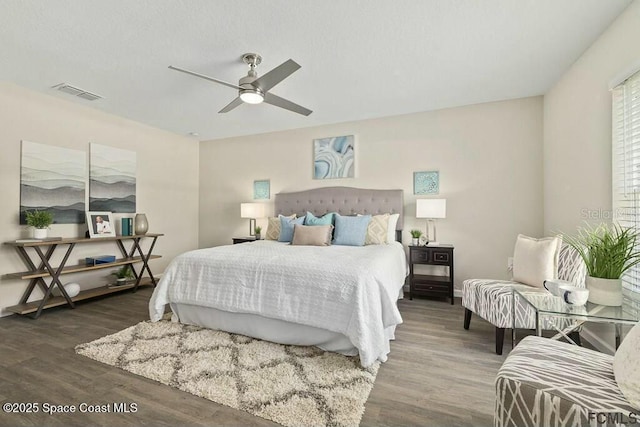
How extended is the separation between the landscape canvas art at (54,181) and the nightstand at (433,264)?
15.0 ft

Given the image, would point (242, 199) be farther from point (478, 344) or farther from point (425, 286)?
point (478, 344)

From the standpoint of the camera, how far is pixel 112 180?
416cm

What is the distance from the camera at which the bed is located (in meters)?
2.06

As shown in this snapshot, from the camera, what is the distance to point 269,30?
2.20 meters

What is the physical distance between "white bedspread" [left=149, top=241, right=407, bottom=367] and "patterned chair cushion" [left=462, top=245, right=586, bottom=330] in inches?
31.8

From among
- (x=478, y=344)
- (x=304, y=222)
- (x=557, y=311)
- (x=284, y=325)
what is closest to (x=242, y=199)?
(x=304, y=222)

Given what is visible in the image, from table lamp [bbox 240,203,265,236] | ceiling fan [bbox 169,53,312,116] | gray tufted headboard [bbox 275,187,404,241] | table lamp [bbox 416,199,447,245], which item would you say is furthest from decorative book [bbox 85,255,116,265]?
table lamp [bbox 416,199,447,245]

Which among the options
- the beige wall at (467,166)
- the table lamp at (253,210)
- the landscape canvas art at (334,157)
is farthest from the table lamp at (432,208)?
the table lamp at (253,210)

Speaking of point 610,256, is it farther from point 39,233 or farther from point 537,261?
point 39,233

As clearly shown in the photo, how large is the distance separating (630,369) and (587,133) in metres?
2.41

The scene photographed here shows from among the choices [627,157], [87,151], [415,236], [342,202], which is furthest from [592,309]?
[87,151]

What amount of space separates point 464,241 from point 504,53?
7.59 feet

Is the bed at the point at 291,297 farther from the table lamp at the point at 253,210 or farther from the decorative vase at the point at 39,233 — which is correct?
the table lamp at the point at 253,210

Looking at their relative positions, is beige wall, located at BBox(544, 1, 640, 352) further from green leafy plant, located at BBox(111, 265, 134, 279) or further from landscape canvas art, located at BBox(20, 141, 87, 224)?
landscape canvas art, located at BBox(20, 141, 87, 224)
